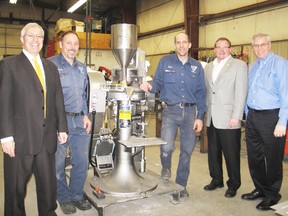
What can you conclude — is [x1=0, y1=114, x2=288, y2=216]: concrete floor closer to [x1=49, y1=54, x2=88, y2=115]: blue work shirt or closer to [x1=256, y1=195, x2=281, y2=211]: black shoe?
[x1=256, y1=195, x2=281, y2=211]: black shoe

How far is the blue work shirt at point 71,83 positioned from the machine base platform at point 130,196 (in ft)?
2.37

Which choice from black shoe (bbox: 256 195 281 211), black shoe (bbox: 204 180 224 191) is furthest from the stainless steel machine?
black shoe (bbox: 256 195 281 211)

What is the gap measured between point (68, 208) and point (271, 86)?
193cm

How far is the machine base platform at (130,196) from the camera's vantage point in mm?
2439

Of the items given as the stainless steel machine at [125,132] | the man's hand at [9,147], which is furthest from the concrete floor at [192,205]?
the man's hand at [9,147]

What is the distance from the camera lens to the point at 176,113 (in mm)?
2789

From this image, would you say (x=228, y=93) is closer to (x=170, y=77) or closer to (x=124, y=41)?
(x=170, y=77)

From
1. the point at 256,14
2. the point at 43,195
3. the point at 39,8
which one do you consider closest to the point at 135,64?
the point at 43,195

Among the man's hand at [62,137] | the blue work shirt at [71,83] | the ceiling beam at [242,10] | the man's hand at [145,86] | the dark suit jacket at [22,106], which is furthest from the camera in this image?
the ceiling beam at [242,10]

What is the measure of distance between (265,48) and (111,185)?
5.73ft

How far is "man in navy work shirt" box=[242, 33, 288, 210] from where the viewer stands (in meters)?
2.50

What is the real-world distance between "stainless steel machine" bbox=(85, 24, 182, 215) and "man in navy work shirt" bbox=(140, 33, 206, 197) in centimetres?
19

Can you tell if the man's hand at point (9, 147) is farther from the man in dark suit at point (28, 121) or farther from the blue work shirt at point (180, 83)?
the blue work shirt at point (180, 83)

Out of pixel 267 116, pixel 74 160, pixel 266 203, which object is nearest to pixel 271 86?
pixel 267 116
